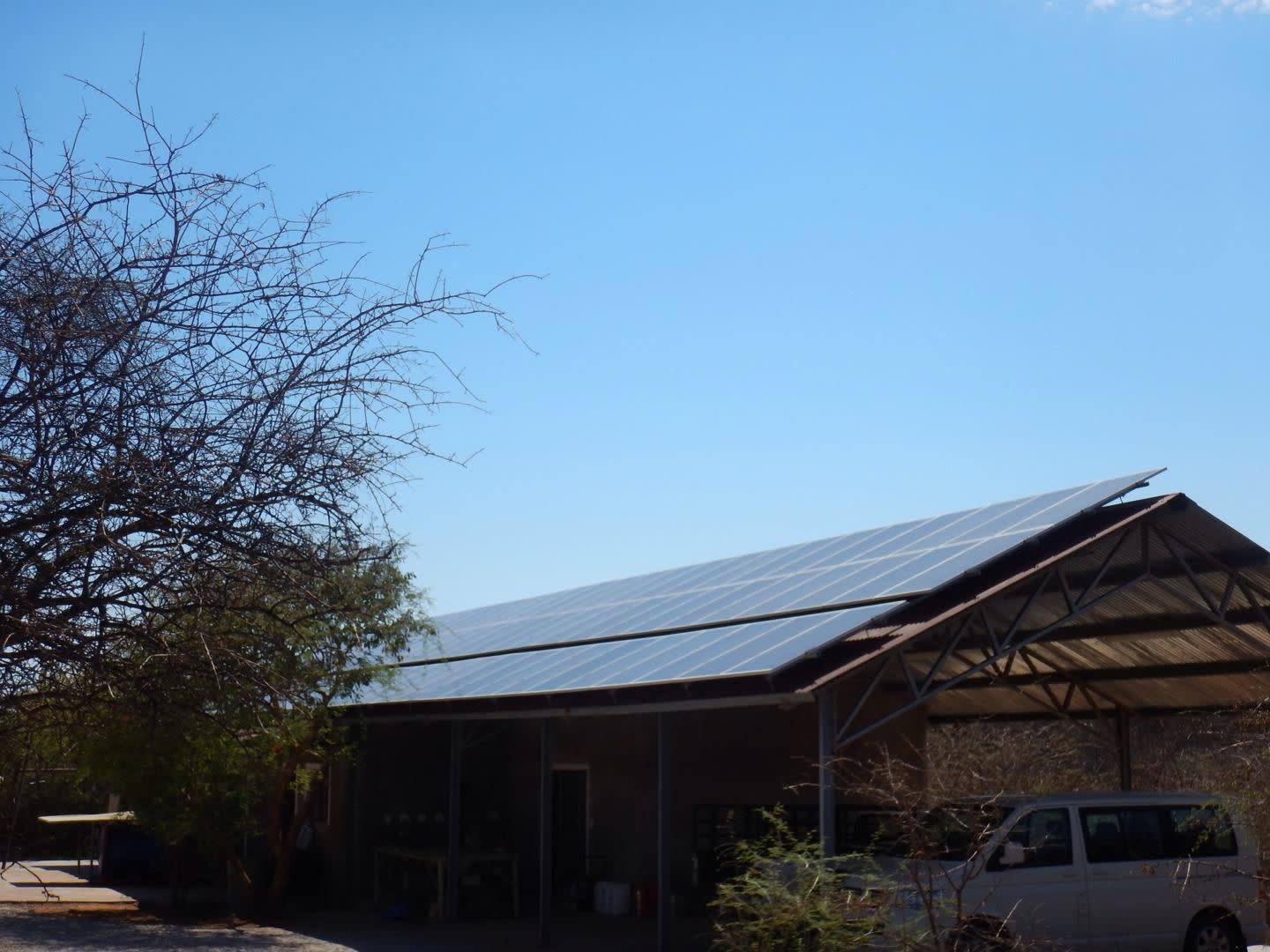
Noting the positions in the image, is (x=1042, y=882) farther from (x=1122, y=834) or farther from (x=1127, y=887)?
(x=1122, y=834)

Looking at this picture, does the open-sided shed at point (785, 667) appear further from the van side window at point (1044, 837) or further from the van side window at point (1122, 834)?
the van side window at point (1122, 834)

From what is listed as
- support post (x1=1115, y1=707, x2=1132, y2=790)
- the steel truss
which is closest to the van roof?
the steel truss

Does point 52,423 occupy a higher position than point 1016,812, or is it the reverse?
point 52,423

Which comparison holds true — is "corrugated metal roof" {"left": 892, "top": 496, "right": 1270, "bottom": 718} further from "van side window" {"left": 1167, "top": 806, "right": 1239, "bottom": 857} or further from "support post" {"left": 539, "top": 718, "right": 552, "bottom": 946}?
"support post" {"left": 539, "top": 718, "right": 552, "bottom": 946}

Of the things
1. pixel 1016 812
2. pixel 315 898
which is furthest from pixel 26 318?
pixel 315 898

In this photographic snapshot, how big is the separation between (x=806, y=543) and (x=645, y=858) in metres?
5.26

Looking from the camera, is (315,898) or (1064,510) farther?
(315,898)

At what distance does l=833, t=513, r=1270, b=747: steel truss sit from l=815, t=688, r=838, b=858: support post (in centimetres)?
13

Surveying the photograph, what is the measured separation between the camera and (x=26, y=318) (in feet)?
15.5

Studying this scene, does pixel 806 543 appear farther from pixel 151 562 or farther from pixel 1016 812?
pixel 151 562

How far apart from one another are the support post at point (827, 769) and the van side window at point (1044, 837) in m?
1.71

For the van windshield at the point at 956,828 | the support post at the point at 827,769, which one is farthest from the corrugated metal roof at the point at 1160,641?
the van windshield at the point at 956,828

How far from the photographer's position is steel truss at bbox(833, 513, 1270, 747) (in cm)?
1319

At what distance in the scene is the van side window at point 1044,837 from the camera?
12516 mm
